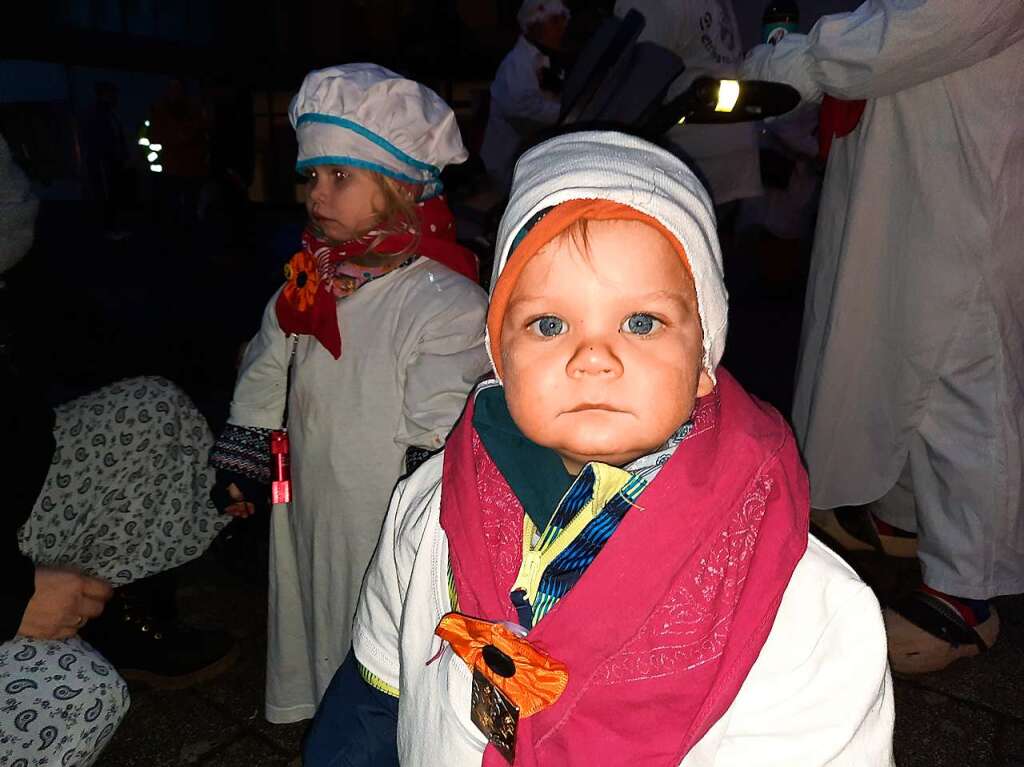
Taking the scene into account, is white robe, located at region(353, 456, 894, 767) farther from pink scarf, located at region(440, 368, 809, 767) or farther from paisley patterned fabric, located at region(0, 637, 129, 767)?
paisley patterned fabric, located at region(0, 637, 129, 767)

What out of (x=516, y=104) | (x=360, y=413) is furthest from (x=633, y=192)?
(x=516, y=104)

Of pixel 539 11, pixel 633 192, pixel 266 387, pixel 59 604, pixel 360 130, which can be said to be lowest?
pixel 59 604

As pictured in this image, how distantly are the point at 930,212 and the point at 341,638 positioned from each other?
2115 mm

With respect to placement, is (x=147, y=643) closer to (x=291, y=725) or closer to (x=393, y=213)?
(x=291, y=725)

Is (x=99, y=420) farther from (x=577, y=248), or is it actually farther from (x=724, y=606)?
(x=724, y=606)

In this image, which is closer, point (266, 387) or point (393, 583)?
point (393, 583)

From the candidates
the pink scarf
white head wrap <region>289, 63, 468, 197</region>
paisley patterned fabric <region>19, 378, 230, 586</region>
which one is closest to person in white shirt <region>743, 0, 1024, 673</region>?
white head wrap <region>289, 63, 468, 197</region>

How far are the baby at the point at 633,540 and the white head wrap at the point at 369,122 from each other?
3.56 ft

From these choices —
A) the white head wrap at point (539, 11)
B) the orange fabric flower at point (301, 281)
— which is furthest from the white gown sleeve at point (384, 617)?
the white head wrap at point (539, 11)

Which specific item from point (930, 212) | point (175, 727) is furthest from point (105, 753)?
point (930, 212)

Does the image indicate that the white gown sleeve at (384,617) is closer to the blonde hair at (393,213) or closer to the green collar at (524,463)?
the green collar at (524,463)

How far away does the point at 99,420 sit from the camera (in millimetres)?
2107

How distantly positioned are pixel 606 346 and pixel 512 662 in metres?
0.43

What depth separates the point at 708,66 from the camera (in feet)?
9.32
